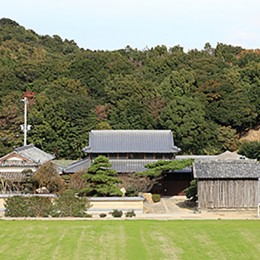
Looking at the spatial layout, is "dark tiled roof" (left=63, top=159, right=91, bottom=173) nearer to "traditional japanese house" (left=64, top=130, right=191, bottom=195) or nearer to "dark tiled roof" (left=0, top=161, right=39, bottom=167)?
"traditional japanese house" (left=64, top=130, right=191, bottom=195)

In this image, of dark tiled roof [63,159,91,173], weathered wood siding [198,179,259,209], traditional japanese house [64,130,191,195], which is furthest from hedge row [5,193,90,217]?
traditional japanese house [64,130,191,195]

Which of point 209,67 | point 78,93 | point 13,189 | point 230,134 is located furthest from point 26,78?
point 13,189

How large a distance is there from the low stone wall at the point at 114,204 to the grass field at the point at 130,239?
384cm

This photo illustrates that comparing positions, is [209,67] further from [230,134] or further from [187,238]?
Answer: [187,238]

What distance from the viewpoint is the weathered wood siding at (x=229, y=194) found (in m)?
21.7

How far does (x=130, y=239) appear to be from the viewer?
1433 cm

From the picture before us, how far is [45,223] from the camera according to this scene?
17547 millimetres

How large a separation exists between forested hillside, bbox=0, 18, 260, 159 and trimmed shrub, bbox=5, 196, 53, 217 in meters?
19.1

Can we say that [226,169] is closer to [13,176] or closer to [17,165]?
[13,176]

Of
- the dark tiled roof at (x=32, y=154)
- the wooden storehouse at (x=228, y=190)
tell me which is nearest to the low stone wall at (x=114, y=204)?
the wooden storehouse at (x=228, y=190)

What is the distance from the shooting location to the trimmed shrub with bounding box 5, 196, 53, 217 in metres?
19.8

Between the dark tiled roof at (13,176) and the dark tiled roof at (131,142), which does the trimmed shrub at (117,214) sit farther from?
the dark tiled roof at (131,142)

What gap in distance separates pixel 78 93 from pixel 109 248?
3372 centimetres

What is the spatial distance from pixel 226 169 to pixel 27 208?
8793mm
